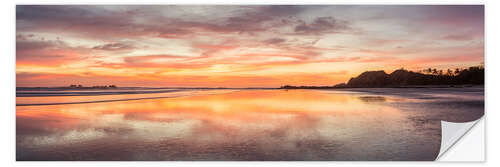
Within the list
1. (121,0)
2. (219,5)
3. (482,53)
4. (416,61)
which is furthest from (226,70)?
(482,53)

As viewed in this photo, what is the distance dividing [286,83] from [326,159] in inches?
154

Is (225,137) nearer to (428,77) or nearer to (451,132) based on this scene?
(451,132)

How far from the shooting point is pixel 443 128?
5.24m

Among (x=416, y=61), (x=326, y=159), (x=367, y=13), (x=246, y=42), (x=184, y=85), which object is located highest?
(x=367, y=13)

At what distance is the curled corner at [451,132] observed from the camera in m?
4.85

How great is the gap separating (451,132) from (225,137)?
392cm

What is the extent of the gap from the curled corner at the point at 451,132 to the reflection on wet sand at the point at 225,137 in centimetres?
14

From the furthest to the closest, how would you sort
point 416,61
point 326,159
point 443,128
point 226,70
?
1. point 226,70
2. point 416,61
3. point 443,128
4. point 326,159

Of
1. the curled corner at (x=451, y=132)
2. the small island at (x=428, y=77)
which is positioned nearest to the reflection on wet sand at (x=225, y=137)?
the curled corner at (x=451, y=132)

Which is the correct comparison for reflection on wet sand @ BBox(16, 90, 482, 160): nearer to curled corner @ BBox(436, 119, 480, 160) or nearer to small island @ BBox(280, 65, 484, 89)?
curled corner @ BBox(436, 119, 480, 160)

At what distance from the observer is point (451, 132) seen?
5141mm

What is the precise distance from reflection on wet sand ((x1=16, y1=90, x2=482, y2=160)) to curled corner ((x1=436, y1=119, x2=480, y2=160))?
0.14 m

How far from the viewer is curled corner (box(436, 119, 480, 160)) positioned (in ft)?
15.9

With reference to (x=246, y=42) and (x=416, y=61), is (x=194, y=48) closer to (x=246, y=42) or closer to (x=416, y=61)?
(x=246, y=42)
